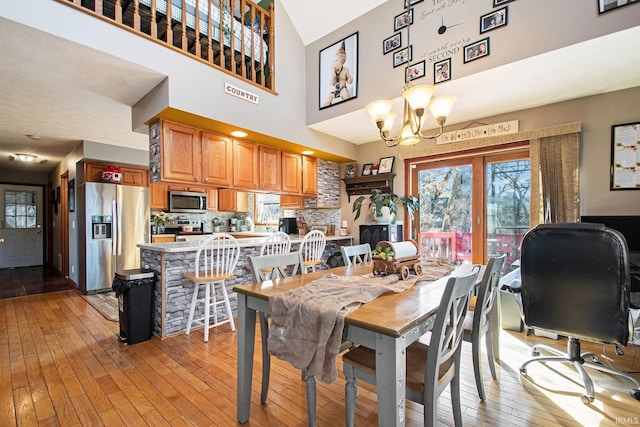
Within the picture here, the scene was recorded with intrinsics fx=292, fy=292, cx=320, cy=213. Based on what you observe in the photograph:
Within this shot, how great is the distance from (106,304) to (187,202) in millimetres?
2287

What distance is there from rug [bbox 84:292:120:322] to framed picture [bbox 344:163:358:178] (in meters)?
3.67

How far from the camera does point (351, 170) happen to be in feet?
15.9

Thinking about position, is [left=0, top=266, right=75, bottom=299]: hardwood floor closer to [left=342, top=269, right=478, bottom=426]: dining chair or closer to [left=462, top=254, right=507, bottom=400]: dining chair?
[left=342, top=269, right=478, bottom=426]: dining chair

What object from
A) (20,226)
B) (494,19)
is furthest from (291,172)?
(20,226)

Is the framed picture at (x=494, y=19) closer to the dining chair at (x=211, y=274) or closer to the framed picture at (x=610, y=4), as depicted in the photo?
the framed picture at (x=610, y=4)

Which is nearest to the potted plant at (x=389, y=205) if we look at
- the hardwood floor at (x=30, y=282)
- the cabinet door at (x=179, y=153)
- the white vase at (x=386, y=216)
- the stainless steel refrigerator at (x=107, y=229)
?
the white vase at (x=386, y=216)

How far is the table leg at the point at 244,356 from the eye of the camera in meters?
1.64

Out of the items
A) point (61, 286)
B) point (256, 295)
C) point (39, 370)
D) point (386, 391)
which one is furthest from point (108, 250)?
point (386, 391)

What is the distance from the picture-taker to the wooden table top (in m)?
1.10

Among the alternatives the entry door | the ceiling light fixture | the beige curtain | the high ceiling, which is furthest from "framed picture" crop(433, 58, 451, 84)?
the entry door

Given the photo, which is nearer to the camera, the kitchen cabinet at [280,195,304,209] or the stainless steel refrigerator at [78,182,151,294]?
the stainless steel refrigerator at [78,182,151,294]

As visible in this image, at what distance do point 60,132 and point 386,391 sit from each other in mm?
5323

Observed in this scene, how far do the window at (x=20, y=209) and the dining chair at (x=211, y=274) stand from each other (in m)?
7.05

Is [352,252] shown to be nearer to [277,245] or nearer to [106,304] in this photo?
[277,245]
